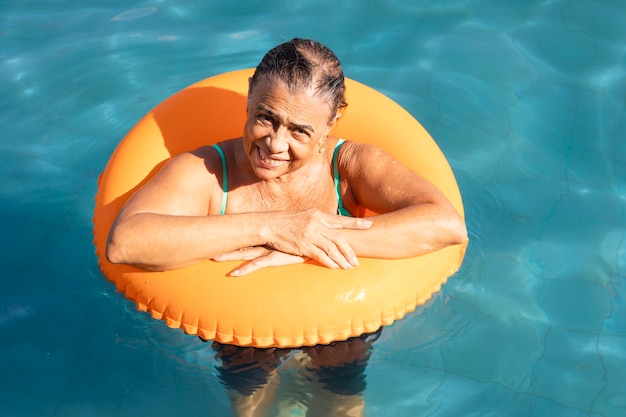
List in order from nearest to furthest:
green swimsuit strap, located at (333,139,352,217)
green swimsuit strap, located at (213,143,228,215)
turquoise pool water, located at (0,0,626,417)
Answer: green swimsuit strap, located at (213,143,228,215) < green swimsuit strap, located at (333,139,352,217) < turquoise pool water, located at (0,0,626,417)

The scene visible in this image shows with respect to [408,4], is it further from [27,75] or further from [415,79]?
[27,75]

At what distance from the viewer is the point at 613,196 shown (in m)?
5.07

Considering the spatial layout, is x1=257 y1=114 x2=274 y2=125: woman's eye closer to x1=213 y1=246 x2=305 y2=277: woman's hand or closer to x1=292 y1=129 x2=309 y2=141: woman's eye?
x1=292 y1=129 x2=309 y2=141: woman's eye

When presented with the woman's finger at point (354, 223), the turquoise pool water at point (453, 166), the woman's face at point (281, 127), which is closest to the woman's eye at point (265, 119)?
the woman's face at point (281, 127)

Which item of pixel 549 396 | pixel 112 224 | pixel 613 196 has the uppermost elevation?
pixel 112 224

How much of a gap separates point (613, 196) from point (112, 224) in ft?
11.1

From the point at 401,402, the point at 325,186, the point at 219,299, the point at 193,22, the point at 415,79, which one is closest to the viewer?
the point at 219,299

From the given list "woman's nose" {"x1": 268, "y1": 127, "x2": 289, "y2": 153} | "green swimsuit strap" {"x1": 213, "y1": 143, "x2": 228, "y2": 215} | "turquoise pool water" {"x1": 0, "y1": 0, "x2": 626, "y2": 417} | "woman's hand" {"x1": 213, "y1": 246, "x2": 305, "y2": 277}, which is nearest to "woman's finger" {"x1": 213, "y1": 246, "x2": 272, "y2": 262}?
"woman's hand" {"x1": 213, "y1": 246, "x2": 305, "y2": 277}

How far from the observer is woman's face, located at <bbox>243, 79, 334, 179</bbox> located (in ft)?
10.2

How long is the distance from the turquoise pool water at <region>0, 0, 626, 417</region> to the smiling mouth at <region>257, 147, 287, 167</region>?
1.37 m

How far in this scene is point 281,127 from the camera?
10.4ft

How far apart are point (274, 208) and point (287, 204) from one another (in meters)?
0.07

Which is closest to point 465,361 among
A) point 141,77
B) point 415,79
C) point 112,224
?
point 112,224

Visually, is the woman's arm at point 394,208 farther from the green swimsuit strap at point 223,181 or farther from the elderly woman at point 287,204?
the green swimsuit strap at point 223,181
